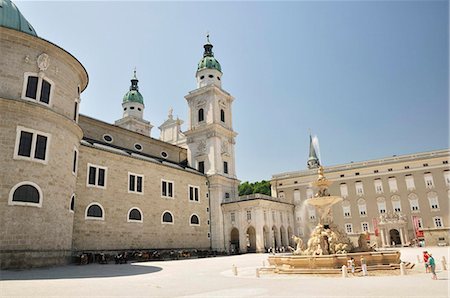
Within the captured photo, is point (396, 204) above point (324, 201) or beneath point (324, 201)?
above

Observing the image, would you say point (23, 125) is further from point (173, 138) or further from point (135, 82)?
point (135, 82)

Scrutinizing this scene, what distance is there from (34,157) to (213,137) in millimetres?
26165

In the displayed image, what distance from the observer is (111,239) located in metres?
26.5

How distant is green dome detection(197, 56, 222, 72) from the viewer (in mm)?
46812

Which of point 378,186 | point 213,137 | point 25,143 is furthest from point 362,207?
point 25,143

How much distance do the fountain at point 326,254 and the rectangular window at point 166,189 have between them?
59.5 feet

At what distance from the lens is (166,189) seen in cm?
3372

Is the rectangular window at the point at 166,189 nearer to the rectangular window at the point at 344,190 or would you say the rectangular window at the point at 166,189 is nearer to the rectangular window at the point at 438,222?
the rectangular window at the point at 344,190

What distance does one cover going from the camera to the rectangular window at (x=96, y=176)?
26.2 metres

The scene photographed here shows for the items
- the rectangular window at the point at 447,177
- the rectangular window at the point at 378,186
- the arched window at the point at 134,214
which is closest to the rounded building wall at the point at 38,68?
the arched window at the point at 134,214

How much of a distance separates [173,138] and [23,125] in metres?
32.1

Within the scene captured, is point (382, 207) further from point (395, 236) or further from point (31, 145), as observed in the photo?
point (31, 145)

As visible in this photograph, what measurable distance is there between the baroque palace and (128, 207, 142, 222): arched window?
0.12 m

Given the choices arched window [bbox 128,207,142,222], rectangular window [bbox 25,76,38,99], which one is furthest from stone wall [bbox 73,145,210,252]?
rectangular window [bbox 25,76,38,99]
